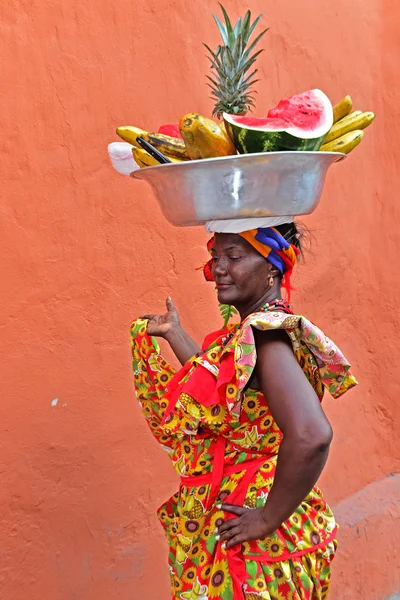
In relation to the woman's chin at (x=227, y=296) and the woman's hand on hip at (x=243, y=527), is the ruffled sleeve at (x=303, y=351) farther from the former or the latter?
the woman's hand on hip at (x=243, y=527)

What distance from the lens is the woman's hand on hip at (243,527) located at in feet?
7.69

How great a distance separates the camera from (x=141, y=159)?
2453mm

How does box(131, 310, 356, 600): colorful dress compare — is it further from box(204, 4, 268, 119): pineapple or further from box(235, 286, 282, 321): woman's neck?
box(204, 4, 268, 119): pineapple

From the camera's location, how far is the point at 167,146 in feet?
8.00

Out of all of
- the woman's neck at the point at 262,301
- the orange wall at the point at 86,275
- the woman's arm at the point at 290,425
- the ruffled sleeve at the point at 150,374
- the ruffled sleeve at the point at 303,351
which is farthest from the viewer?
the orange wall at the point at 86,275

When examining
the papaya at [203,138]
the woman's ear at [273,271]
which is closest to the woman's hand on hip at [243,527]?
the woman's ear at [273,271]

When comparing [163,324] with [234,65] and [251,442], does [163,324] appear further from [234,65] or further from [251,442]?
[234,65]

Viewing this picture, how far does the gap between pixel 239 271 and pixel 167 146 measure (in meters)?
0.42

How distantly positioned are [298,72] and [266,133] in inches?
100

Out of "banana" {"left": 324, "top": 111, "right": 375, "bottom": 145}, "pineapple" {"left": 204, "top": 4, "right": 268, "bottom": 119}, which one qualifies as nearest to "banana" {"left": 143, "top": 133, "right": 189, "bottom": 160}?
"pineapple" {"left": 204, "top": 4, "right": 268, "bottom": 119}

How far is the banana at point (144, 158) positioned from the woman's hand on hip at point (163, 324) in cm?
62

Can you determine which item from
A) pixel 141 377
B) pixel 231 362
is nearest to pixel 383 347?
pixel 141 377

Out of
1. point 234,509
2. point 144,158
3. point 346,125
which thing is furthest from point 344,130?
point 234,509

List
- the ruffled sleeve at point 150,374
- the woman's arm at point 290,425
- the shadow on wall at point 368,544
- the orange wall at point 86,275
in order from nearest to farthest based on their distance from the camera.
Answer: the woman's arm at point 290,425 < the ruffled sleeve at point 150,374 < the orange wall at point 86,275 < the shadow on wall at point 368,544
